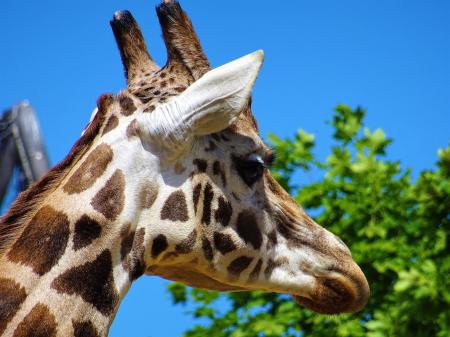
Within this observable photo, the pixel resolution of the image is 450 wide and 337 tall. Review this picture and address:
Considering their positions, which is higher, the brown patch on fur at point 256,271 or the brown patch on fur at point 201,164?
the brown patch on fur at point 201,164

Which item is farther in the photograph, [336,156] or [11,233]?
[336,156]

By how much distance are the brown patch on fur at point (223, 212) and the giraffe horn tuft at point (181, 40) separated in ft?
1.75

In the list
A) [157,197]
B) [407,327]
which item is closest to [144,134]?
[157,197]

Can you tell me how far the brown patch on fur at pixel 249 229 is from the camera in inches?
137

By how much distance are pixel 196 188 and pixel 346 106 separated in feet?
16.5

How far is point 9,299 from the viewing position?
2943 mm

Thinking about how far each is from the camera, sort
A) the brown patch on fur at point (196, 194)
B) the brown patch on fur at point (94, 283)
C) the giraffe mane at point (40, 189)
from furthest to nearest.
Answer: the brown patch on fur at point (196, 194)
the giraffe mane at point (40, 189)
the brown patch on fur at point (94, 283)

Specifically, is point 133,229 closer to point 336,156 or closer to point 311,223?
point 311,223

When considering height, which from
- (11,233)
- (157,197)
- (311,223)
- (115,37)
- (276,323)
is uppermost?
(276,323)

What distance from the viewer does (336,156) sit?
8.02 m

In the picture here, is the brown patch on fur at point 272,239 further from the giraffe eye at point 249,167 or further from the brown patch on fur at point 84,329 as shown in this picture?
the brown patch on fur at point 84,329

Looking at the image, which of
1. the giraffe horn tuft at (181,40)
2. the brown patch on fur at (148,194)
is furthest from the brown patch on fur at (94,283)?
the giraffe horn tuft at (181,40)

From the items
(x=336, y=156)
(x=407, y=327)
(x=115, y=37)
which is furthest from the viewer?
(x=336, y=156)

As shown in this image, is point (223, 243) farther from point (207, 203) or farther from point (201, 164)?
point (201, 164)
